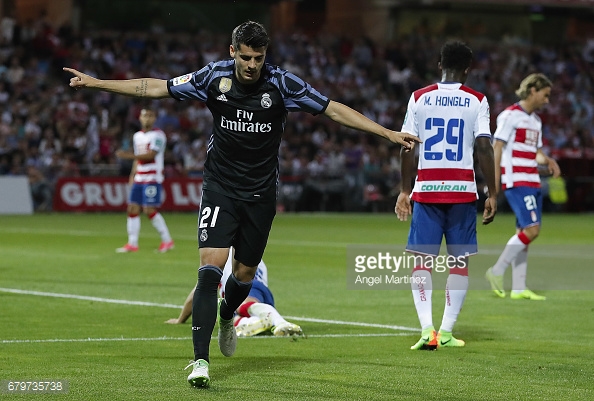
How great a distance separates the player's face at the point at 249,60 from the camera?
7.21m

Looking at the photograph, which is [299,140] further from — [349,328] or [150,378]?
[150,378]

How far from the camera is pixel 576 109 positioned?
4022 cm

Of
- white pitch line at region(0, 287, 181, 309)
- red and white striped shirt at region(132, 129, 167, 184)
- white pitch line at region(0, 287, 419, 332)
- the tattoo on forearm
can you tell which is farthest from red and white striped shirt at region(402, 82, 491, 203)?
red and white striped shirt at region(132, 129, 167, 184)

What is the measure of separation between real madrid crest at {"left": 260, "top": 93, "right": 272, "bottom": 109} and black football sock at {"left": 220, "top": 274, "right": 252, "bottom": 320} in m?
1.24

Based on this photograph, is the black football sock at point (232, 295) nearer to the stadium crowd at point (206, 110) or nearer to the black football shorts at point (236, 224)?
the black football shorts at point (236, 224)

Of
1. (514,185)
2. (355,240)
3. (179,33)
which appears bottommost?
(355,240)

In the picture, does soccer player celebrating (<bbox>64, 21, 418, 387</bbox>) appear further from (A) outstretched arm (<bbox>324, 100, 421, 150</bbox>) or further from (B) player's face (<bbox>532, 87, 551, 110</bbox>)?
(B) player's face (<bbox>532, 87, 551, 110</bbox>)

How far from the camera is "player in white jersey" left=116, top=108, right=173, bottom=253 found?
18.5 meters

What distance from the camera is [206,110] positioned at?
115 feet

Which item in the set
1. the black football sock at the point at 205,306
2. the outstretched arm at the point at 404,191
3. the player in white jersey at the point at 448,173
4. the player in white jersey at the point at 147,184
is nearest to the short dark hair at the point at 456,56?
the player in white jersey at the point at 448,173

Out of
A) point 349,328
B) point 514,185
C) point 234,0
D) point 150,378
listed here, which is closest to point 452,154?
point 349,328

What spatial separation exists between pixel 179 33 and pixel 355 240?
20.7 metres

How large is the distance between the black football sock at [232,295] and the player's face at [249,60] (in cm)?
147
